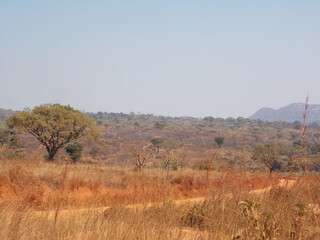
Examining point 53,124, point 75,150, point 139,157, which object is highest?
point 53,124

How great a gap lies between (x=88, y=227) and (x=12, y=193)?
1164 cm

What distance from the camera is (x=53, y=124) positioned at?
33781 mm

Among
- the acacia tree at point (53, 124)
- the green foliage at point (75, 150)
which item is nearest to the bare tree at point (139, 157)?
the acacia tree at point (53, 124)

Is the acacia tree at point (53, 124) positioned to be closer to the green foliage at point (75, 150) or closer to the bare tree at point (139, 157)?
the green foliage at point (75, 150)

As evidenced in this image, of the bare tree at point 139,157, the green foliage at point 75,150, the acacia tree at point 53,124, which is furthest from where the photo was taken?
the green foliage at point 75,150

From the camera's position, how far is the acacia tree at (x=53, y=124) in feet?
110

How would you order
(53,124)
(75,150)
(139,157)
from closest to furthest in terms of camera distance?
(139,157) < (53,124) < (75,150)

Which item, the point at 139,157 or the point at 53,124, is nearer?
the point at 139,157

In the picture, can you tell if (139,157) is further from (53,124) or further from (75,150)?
(75,150)

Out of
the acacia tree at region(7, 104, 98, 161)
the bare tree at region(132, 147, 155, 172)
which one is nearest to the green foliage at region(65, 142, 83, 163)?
the acacia tree at region(7, 104, 98, 161)

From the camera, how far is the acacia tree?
33469mm

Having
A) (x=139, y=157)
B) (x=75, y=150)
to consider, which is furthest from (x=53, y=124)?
(x=139, y=157)

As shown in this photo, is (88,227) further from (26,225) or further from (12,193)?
(12,193)

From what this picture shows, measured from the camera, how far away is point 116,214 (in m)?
4.54
